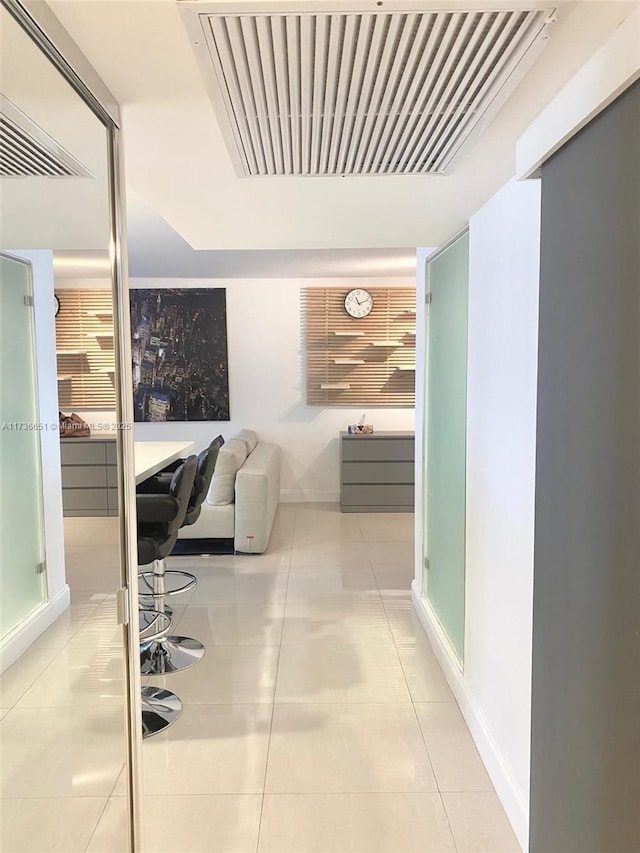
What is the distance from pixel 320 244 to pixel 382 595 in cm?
234

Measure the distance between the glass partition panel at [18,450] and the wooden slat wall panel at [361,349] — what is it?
5.36 meters

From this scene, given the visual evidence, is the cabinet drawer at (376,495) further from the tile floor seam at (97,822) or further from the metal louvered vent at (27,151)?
the metal louvered vent at (27,151)

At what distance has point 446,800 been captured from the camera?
204 cm

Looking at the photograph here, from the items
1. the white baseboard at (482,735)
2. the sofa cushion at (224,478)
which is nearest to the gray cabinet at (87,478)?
the white baseboard at (482,735)

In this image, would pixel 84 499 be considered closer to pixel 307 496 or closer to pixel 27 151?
pixel 27 151

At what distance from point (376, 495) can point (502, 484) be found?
411 centimetres

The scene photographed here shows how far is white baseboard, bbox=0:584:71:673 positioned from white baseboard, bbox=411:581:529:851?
1482 mm

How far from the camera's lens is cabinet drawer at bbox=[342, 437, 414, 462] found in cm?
600

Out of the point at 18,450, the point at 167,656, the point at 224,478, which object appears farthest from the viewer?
the point at 224,478

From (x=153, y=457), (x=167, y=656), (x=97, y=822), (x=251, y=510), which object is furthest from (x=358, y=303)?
(x=97, y=822)

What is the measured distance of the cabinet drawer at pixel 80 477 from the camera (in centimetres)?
126

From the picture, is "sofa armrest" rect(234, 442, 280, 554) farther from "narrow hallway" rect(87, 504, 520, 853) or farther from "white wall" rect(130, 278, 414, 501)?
"white wall" rect(130, 278, 414, 501)

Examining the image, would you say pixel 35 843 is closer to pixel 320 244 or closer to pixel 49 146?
pixel 49 146

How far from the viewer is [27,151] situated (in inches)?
44.6
